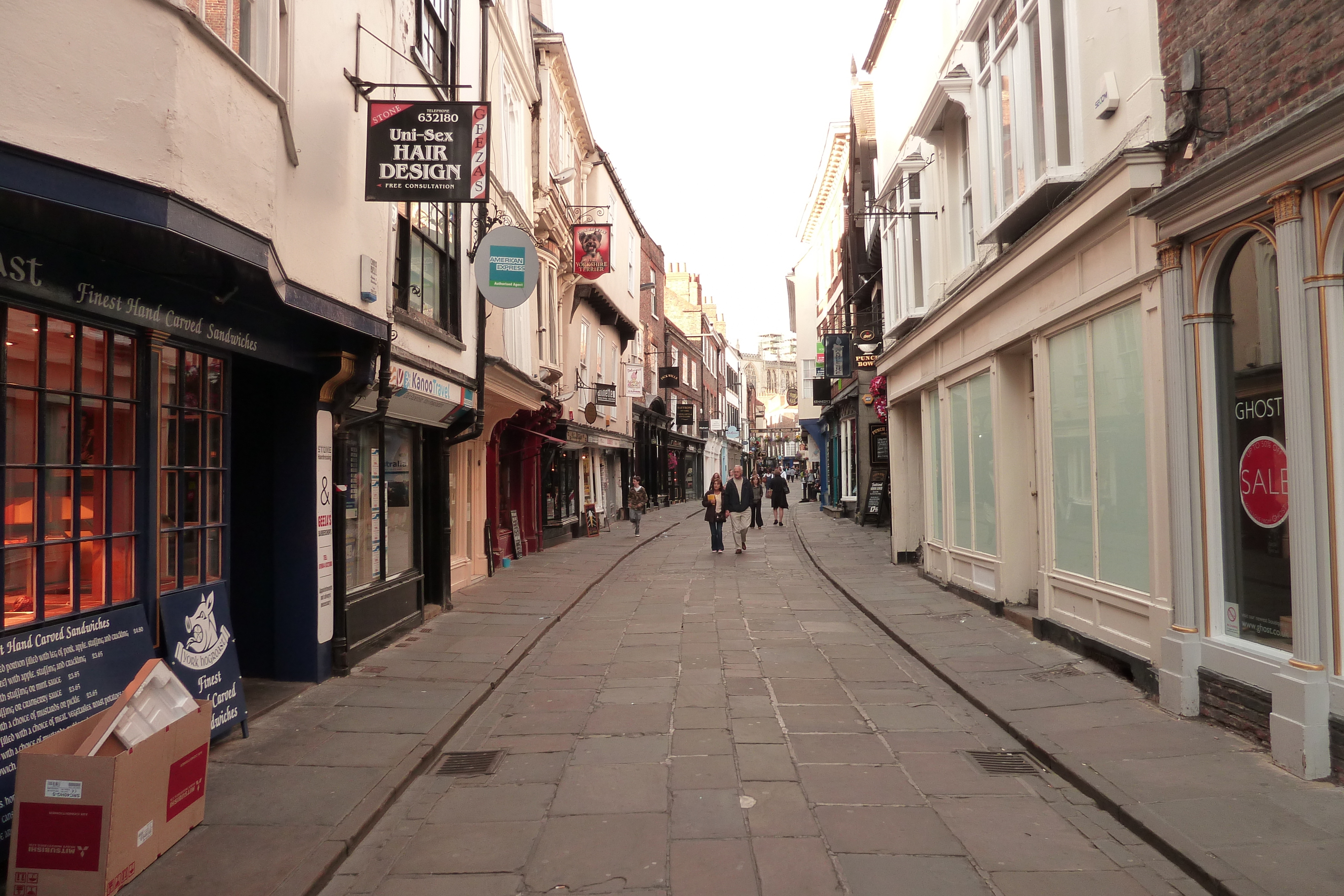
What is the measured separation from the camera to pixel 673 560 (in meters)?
19.0

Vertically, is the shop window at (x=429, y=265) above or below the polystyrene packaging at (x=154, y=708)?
above

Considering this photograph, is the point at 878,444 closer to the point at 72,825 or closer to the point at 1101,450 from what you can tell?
the point at 1101,450

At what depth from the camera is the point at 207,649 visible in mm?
6215

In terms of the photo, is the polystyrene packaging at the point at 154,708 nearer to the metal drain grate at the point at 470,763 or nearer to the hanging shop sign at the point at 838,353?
the metal drain grate at the point at 470,763

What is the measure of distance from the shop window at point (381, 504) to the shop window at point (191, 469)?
6.32 ft

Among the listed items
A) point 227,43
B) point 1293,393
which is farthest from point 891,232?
point 227,43

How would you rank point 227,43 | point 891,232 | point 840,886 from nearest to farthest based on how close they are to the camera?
1. point 840,886
2. point 227,43
3. point 891,232

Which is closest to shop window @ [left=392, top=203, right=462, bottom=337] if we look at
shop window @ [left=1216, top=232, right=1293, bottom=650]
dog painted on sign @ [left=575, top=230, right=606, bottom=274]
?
shop window @ [left=1216, top=232, right=1293, bottom=650]

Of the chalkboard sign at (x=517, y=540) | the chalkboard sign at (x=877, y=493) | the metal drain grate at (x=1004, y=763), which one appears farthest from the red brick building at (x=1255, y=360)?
the chalkboard sign at (x=877, y=493)

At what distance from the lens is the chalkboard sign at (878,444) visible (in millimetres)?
25578

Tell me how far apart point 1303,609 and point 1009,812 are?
2182 millimetres

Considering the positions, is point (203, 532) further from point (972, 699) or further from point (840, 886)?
point (972, 699)

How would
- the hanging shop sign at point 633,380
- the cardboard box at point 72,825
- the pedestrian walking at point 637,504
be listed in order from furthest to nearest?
1. the hanging shop sign at point 633,380
2. the pedestrian walking at point 637,504
3. the cardboard box at point 72,825

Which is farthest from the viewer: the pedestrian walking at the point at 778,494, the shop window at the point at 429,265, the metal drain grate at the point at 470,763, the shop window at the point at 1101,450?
the pedestrian walking at the point at 778,494
